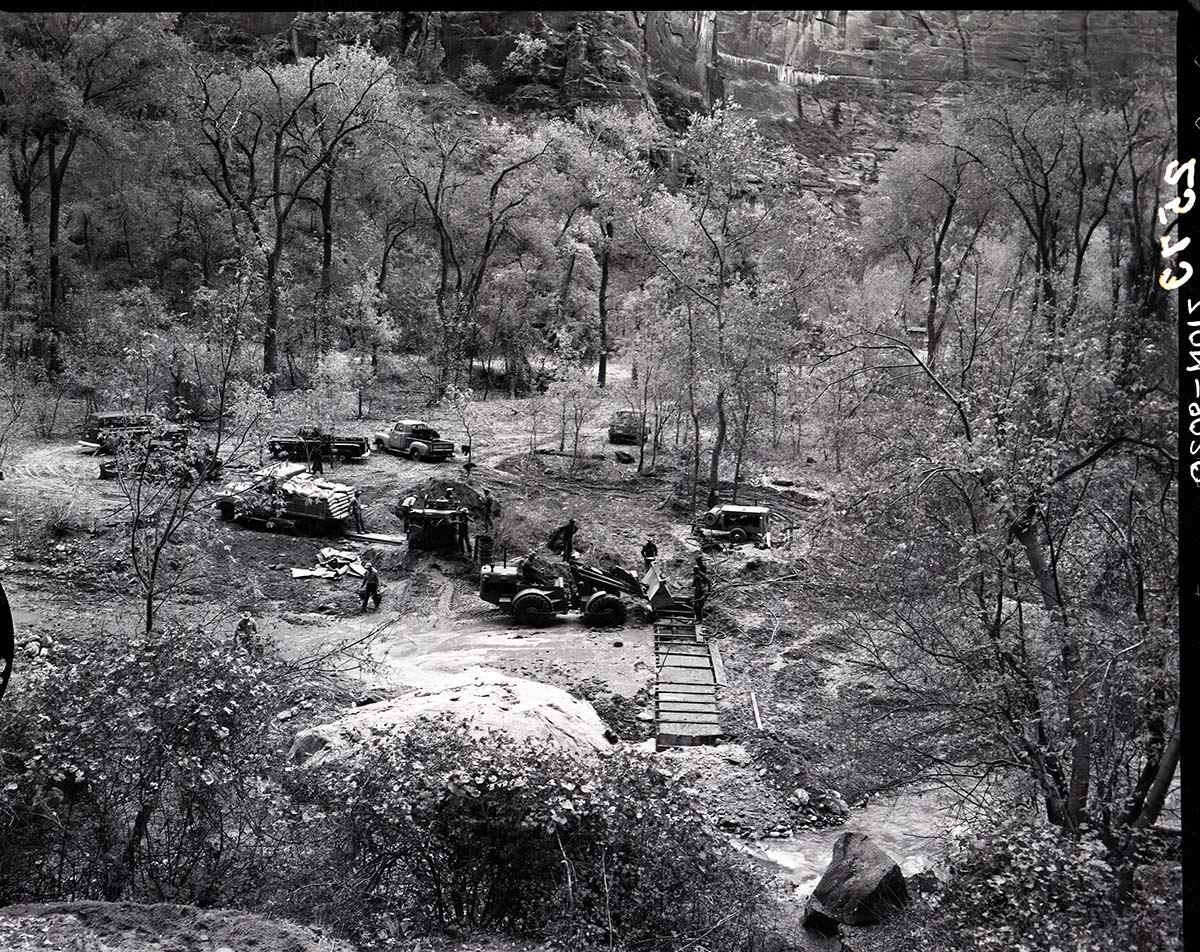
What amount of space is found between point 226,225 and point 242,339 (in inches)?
144

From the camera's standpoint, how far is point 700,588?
10195 millimetres

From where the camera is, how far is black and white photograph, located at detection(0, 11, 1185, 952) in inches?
181

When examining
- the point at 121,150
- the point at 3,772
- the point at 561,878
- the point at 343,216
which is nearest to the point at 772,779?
the point at 561,878

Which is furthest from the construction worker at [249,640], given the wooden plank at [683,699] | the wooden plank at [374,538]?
the wooden plank at [683,699]

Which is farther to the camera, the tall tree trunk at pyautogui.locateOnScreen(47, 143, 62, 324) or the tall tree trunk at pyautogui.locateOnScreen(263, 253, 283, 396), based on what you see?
the tall tree trunk at pyautogui.locateOnScreen(47, 143, 62, 324)

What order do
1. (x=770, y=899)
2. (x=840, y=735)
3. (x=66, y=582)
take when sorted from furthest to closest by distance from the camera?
(x=66, y=582), (x=840, y=735), (x=770, y=899)

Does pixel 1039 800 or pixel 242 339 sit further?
pixel 242 339

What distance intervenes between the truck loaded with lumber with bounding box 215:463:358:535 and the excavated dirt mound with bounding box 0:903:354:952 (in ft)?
14.6

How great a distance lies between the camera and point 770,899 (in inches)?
209

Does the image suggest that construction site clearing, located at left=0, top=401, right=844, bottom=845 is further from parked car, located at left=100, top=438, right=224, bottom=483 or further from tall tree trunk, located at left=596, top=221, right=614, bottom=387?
tall tree trunk, located at left=596, top=221, right=614, bottom=387

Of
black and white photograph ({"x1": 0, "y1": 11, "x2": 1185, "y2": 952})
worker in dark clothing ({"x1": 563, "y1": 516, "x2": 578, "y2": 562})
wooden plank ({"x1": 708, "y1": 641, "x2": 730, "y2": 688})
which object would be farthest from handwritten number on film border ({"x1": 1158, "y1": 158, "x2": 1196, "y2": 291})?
worker in dark clothing ({"x1": 563, "y1": 516, "x2": 578, "y2": 562})

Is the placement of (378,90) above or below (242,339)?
above

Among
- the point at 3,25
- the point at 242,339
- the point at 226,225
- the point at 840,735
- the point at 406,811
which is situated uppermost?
the point at 3,25

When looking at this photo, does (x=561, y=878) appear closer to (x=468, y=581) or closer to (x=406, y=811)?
(x=406, y=811)
